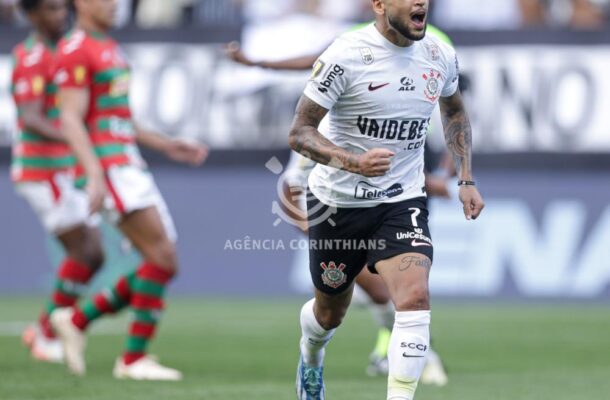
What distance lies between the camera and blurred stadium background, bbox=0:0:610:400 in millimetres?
15969

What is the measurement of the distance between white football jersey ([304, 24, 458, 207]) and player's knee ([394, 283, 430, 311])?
0.62m

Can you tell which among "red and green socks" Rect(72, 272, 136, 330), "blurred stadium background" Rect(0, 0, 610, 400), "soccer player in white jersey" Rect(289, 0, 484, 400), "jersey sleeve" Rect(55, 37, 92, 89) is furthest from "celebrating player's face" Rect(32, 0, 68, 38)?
"soccer player in white jersey" Rect(289, 0, 484, 400)

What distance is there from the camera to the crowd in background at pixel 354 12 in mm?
16781

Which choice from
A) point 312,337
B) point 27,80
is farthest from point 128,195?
point 312,337

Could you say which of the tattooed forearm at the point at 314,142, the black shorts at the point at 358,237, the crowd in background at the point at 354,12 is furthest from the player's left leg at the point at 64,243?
the crowd in background at the point at 354,12

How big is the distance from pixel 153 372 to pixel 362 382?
4.92ft

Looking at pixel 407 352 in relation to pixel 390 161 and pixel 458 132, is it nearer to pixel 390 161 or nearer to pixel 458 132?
pixel 390 161

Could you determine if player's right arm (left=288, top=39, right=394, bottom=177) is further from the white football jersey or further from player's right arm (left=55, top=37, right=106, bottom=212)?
player's right arm (left=55, top=37, right=106, bottom=212)

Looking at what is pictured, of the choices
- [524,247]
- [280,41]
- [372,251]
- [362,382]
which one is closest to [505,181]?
[524,247]

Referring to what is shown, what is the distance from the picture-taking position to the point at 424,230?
7.35 m

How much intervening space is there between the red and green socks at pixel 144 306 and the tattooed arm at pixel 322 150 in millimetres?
3108

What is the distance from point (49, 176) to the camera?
464 inches

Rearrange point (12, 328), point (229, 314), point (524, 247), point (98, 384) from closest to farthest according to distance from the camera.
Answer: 1. point (98, 384)
2. point (12, 328)
3. point (229, 314)
4. point (524, 247)

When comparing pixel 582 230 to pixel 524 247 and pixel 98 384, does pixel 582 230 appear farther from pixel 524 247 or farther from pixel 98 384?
pixel 98 384
